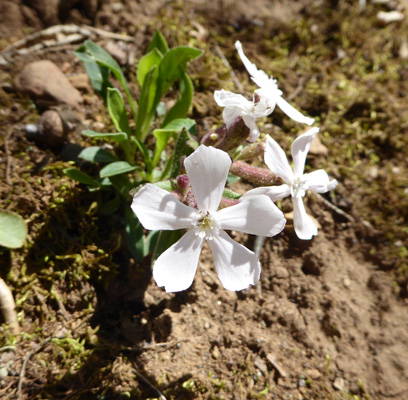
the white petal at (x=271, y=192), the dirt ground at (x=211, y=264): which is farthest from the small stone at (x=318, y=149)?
the white petal at (x=271, y=192)

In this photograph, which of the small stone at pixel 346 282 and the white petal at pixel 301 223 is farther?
the small stone at pixel 346 282

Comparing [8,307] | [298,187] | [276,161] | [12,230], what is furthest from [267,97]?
[8,307]

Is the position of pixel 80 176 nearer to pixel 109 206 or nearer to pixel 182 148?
pixel 109 206

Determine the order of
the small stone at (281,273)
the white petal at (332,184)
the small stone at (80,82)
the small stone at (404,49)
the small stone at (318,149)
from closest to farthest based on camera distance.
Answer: the white petal at (332,184) < the small stone at (281,273) < the small stone at (80,82) < the small stone at (318,149) < the small stone at (404,49)

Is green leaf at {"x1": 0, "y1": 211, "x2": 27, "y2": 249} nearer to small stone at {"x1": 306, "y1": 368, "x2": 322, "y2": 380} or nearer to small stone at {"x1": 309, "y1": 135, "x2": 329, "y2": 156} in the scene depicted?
small stone at {"x1": 306, "y1": 368, "x2": 322, "y2": 380}

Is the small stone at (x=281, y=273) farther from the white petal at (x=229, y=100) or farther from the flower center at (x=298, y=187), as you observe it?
the white petal at (x=229, y=100)

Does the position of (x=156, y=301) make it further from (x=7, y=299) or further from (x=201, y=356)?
(x=7, y=299)

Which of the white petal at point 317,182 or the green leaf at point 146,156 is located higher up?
the white petal at point 317,182
